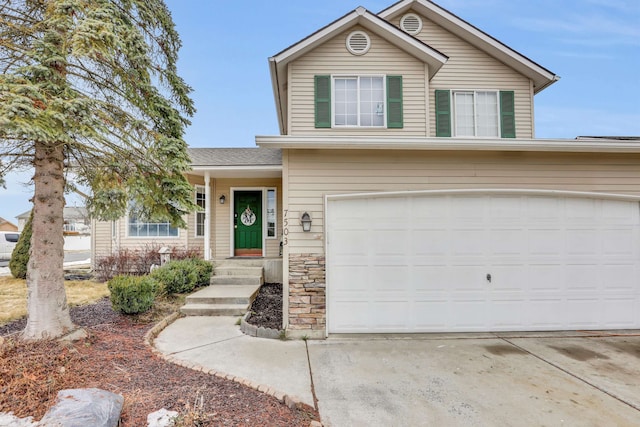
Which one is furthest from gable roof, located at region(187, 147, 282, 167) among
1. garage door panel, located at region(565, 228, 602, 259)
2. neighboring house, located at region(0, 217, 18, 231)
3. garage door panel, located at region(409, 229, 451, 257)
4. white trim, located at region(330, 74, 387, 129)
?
neighboring house, located at region(0, 217, 18, 231)

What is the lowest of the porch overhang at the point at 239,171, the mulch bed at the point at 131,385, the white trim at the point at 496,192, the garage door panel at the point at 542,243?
the mulch bed at the point at 131,385

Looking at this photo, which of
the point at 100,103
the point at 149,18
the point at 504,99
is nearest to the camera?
the point at 100,103

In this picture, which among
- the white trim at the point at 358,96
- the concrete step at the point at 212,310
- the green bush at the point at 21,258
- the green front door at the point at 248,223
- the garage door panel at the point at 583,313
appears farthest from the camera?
the green front door at the point at 248,223

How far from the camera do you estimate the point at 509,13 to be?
13047mm

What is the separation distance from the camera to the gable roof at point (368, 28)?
683 cm

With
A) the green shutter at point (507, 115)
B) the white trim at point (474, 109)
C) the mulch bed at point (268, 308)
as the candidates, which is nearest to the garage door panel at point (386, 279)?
the mulch bed at point (268, 308)

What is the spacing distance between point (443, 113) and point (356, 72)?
8.28ft

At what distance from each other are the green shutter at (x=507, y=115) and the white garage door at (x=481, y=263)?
9.95 feet

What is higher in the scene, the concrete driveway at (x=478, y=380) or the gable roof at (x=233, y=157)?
the gable roof at (x=233, y=157)

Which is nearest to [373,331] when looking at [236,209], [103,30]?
[103,30]

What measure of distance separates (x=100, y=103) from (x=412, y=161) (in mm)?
4579

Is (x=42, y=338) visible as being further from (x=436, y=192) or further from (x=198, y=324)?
(x=436, y=192)

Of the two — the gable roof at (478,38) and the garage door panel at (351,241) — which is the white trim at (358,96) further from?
the garage door panel at (351,241)

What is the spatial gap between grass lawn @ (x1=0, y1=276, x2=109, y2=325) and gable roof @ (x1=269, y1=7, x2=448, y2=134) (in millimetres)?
6541
